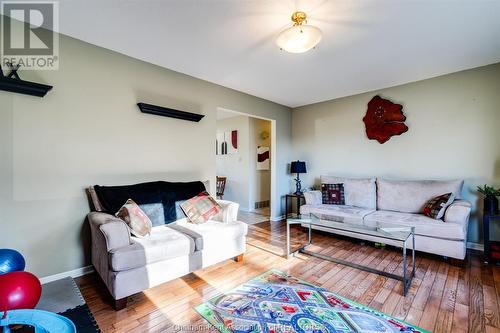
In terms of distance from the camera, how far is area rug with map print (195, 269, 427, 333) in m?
1.64

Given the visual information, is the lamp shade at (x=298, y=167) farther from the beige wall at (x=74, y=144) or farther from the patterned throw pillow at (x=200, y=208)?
the beige wall at (x=74, y=144)

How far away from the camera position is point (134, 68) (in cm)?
280

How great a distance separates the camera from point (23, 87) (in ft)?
6.78

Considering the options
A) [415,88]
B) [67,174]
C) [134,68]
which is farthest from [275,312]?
[415,88]

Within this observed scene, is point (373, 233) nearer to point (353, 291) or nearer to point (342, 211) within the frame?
point (353, 291)

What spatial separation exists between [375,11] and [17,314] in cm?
303

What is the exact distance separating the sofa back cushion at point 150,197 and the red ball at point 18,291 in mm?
1090

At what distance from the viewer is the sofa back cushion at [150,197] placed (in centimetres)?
239

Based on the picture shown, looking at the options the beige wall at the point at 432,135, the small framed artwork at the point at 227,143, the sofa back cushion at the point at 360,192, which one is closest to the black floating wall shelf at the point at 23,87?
the small framed artwork at the point at 227,143

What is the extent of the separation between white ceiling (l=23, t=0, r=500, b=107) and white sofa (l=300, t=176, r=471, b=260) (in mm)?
1632

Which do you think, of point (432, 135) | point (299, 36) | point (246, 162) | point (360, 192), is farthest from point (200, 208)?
point (432, 135)

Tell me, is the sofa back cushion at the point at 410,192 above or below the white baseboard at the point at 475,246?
above

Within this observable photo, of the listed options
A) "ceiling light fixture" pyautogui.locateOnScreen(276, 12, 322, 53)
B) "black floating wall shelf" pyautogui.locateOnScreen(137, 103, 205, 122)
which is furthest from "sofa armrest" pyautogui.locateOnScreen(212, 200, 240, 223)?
"ceiling light fixture" pyautogui.locateOnScreen(276, 12, 322, 53)

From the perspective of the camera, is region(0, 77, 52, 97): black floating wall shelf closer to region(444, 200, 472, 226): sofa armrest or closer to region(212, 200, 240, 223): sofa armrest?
region(212, 200, 240, 223): sofa armrest
